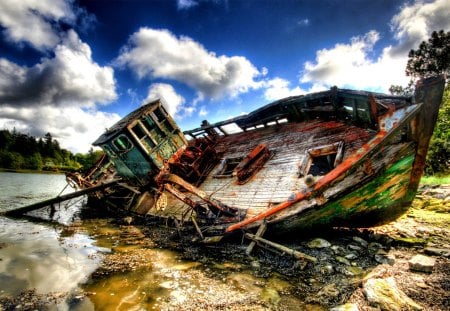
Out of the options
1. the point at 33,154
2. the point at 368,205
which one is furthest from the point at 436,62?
the point at 33,154

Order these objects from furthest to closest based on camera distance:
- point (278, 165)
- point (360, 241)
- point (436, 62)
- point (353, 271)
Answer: point (436, 62) < point (278, 165) < point (360, 241) < point (353, 271)

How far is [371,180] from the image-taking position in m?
5.37

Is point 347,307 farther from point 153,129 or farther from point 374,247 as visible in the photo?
point 153,129

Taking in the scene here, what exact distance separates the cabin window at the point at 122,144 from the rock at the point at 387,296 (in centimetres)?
1003

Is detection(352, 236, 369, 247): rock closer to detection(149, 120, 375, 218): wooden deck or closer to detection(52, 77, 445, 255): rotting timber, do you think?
detection(52, 77, 445, 255): rotting timber

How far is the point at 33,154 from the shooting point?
99.8 metres

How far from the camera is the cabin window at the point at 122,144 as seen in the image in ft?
35.8

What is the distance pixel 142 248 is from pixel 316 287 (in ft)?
16.4

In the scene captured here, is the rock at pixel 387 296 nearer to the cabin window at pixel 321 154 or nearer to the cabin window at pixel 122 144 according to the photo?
the cabin window at pixel 321 154

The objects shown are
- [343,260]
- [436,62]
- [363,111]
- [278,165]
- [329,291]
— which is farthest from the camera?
[436,62]

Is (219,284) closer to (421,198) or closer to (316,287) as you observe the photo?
(316,287)

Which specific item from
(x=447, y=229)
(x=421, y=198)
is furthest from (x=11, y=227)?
(x=421, y=198)

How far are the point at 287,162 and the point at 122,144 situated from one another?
24.7 feet

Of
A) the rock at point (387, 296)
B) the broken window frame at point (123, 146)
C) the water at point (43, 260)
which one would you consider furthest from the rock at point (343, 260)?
the broken window frame at point (123, 146)
